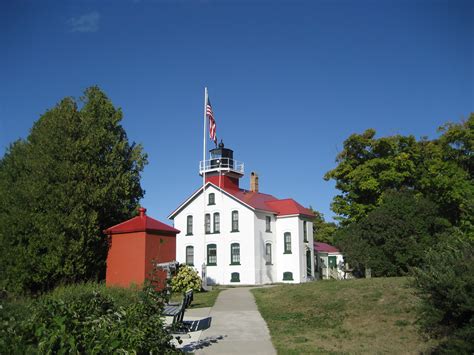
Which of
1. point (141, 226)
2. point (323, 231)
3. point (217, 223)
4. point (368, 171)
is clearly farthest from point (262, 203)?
point (323, 231)

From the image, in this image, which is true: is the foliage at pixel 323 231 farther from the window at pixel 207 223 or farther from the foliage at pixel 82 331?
the foliage at pixel 82 331

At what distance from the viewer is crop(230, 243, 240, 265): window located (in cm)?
3419

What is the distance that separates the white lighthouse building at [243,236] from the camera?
111 feet

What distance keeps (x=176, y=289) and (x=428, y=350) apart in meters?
11.8

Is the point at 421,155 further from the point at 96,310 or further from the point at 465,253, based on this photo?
the point at 96,310

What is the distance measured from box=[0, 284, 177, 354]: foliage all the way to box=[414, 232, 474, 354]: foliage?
3.86 metres

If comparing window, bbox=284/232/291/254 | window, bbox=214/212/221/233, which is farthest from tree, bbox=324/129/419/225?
window, bbox=214/212/221/233

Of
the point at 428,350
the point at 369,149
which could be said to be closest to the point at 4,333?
the point at 428,350

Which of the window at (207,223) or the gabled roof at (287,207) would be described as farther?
the window at (207,223)

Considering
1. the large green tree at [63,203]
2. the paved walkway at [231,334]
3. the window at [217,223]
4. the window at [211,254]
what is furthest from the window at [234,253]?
the paved walkway at [231,334]

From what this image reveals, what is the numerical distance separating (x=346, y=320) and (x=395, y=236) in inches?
692

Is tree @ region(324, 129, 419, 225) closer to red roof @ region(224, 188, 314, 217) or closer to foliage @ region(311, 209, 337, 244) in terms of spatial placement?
red roof @ region(224, 188, 314, 217)

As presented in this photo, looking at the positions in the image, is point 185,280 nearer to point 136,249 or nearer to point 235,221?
point 136,249

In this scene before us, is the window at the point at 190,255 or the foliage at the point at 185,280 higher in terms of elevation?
the window at the point at 190,255
